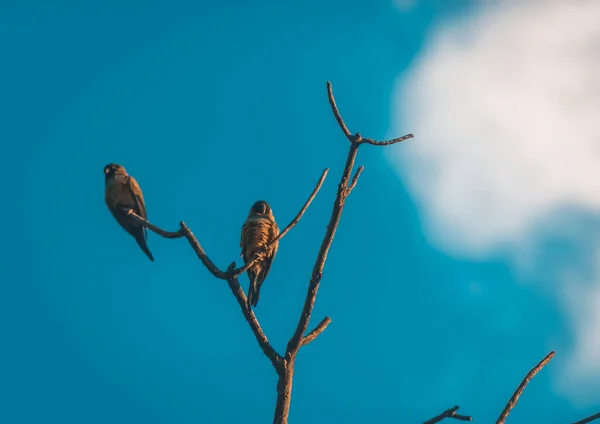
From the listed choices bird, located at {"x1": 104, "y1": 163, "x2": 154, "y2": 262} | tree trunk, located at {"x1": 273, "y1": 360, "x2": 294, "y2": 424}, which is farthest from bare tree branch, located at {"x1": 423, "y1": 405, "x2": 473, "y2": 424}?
bird, located at {"x1": 104, "y1": 163, "x2": 154, "y2": 262}

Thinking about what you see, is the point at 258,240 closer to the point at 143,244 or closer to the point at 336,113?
the point at 143,244

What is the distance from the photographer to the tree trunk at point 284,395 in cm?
486

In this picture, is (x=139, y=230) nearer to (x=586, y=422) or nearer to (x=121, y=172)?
(x=121, y=172)

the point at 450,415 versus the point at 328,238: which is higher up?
the point at 328,238

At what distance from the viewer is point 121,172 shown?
809cm

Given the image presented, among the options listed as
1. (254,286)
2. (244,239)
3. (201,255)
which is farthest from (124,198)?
(201,255)

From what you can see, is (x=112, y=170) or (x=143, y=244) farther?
(x=112, y=170)

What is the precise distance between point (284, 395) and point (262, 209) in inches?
131

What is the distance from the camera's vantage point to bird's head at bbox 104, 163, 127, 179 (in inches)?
319

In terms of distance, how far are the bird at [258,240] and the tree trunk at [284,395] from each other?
4.54 feet

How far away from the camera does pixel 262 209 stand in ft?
26.0

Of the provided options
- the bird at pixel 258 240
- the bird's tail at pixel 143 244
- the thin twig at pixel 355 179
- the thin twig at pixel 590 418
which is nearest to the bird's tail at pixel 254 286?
the bird at pixel 258 240

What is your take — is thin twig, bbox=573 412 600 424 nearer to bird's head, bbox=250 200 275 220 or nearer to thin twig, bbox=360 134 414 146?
thin twig, bbox=360 134 414 146

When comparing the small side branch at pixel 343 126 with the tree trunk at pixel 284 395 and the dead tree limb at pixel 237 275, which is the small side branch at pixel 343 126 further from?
the tree trunk at pixel 284 395
